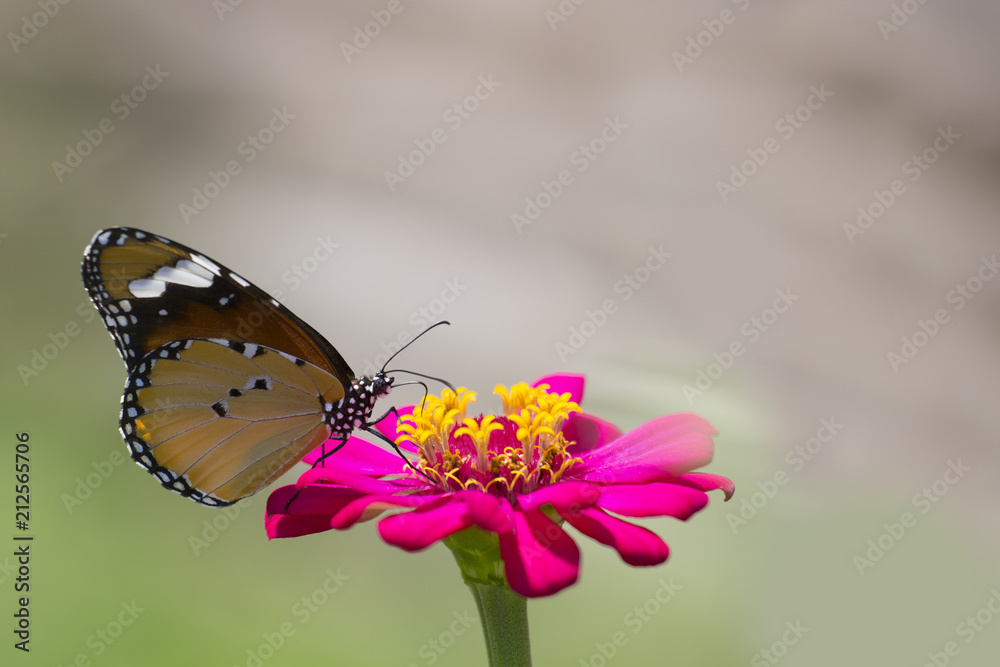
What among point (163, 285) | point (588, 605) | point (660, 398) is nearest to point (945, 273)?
point (660, 398)

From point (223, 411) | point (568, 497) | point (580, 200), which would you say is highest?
point (580, 200)

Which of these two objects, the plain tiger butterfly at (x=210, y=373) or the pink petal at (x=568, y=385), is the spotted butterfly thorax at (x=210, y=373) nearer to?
the plain tiger butterfly at (x=210, y=373)

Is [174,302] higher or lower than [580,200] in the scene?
lower

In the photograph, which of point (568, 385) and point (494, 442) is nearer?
point (494, 442)

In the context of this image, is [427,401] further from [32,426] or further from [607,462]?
[32,426]

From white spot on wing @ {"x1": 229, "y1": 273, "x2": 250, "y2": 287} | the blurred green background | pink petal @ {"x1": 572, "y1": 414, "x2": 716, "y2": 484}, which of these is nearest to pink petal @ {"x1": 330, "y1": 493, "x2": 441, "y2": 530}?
pink petal @ {"x1": 572, "y1": 414, "x2": 716, "y2": 484}

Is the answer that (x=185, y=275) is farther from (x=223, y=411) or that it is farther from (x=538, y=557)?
(x=538, y=557)

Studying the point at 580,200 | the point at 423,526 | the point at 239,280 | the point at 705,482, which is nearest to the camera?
the point at 423,526

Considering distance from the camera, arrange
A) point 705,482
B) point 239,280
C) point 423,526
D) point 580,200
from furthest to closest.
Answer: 1. point 580,200
2. point 239,280
3. point 705,482
4. point 423,526

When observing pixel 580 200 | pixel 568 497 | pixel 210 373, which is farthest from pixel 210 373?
pixel 580 200
